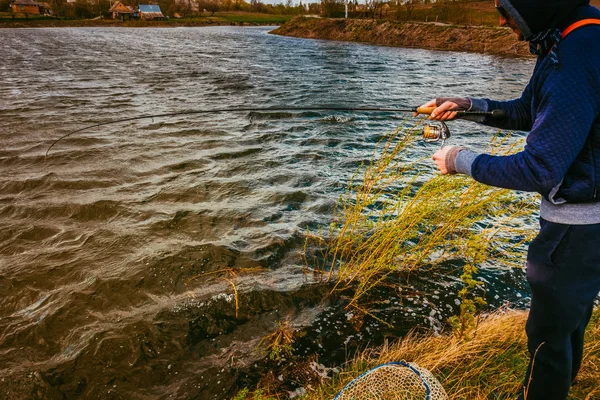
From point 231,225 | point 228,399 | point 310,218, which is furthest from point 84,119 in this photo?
point 228,399

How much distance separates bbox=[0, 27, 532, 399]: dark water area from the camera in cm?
375

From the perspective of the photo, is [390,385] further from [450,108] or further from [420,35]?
[420,35]

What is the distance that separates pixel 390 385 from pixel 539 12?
2548mm

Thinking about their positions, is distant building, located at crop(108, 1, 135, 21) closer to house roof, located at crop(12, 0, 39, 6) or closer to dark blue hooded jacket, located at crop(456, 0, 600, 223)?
house roof, located at crop(12, 0, 39, 6)

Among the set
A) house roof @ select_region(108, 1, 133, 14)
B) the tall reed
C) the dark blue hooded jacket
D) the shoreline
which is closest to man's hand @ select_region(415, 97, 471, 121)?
the dark blue hooded jacket

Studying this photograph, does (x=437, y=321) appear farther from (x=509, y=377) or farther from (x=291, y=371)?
(x=291, y=371)

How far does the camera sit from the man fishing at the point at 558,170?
1780mm

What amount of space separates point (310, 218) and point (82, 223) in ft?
12.0

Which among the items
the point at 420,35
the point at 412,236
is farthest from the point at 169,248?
the point at 420,35

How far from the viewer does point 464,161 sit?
2.26 metres

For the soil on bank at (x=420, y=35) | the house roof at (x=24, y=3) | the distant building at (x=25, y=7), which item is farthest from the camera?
the house roof at (x=24, y=3)

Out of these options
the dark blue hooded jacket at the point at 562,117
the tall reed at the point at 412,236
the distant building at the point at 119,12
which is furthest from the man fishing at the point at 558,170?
the distant building at the point at 119,12

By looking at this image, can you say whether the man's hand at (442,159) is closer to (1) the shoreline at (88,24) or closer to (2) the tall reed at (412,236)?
(2) the tall reed at (412,236)

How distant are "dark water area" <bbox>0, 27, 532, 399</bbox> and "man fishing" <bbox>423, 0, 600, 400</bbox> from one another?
6.76 ft
